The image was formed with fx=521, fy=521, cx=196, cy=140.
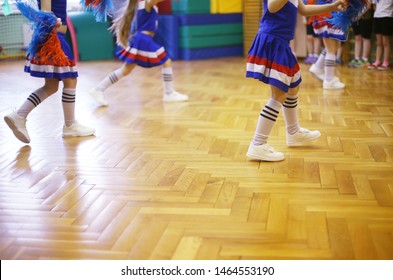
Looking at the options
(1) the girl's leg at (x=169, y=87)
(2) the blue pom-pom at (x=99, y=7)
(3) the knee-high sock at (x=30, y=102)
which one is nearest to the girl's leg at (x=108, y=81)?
(1) the girl's leg at (x=169, y=87)

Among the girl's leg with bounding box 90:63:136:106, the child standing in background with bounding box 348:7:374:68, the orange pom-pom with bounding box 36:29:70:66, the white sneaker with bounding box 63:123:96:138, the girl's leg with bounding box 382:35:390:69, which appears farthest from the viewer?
the child standing in background with bounding box 348:7:374:68

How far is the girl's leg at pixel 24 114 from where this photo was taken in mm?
3254

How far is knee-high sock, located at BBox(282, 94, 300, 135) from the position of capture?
9.84 ft

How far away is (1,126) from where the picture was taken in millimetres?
3850

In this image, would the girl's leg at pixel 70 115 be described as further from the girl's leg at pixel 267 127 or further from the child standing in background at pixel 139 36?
the girl's leg at pixel 267 127

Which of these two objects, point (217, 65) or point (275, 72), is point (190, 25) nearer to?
point (217, 65)

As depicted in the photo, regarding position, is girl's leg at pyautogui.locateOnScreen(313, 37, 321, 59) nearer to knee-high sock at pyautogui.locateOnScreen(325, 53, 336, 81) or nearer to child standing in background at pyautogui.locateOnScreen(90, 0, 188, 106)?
knee-high sock at pyautogui.locateOnScreen(325, 53, 336, 81)

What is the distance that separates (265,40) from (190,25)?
5.33m

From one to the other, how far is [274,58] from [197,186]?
0.80 meters

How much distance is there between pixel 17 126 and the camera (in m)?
3.26

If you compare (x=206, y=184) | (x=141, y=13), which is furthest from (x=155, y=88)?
(x=206, y=184)

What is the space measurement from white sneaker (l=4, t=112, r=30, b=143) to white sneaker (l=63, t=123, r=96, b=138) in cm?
28

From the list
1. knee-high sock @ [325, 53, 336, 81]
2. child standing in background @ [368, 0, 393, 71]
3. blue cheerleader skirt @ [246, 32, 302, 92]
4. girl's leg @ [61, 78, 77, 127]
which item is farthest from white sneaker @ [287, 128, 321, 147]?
child standing in background @ [368, 0, 393, 71]

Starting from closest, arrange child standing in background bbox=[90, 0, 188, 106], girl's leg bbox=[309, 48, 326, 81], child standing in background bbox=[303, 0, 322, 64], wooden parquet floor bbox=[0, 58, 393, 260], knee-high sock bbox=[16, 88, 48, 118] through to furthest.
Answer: wooden parquet floor bbox=[0, 58, 393, 260] < knee-high sock bbox=[16, 88, 48, 118] < child standing in background bbox=[90, 0, 188, 106] < girl's leg bbox=[309, 48, 326, 81] < child standing in background bbox=[303, 0, 322, 64]
